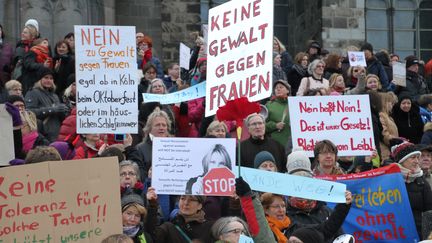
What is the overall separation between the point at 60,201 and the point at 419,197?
3.40 metres

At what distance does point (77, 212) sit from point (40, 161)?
0.82 meters

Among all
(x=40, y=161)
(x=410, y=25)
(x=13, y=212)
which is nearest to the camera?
(x=13, y=212)

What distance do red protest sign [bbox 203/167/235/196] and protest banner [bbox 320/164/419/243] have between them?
3.01 feet

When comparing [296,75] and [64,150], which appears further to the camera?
[296,75]

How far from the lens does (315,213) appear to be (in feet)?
32.0

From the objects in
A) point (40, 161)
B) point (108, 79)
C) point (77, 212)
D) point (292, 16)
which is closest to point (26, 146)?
point (108, 79)

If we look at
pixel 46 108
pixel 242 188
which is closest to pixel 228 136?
pixel 46 108

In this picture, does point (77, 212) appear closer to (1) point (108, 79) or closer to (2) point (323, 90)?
(1) point (108, 79)

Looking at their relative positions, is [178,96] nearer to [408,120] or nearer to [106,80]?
[106,80]

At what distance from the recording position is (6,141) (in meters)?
10.2

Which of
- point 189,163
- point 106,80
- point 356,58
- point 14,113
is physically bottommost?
point 189,163

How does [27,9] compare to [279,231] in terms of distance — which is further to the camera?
[27,9]

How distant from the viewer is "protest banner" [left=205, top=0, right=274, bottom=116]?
9.48 metres

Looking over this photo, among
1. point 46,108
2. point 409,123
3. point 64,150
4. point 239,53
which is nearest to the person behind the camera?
point 239,53
